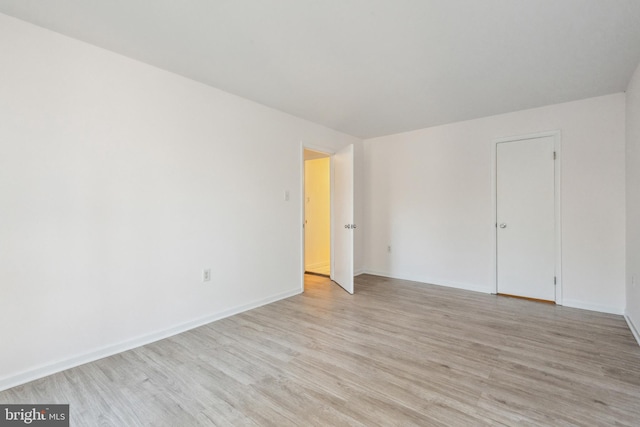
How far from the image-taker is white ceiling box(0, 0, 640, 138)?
1768 millimetres

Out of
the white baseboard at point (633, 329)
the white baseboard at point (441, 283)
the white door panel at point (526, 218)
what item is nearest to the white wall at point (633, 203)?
the white baseboard at point (633, 329)

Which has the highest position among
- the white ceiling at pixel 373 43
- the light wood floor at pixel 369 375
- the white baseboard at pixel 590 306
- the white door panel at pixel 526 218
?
the white ceiling at pixel 373 43

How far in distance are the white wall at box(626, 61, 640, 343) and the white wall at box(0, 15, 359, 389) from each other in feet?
11.8

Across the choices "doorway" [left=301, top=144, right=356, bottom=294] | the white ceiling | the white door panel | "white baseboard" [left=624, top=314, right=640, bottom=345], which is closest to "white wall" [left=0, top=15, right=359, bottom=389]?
the white ceiling

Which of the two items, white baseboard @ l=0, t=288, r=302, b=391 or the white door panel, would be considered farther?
the white door panel

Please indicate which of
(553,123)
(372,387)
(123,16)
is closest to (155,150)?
(123,16)

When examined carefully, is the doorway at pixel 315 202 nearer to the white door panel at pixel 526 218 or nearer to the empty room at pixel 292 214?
the empty room at pixel 292 214

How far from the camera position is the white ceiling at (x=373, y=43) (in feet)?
5.80

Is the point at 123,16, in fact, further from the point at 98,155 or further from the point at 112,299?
the point at 112,299

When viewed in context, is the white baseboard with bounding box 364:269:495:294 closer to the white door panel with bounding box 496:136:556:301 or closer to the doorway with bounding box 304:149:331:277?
the white door panel with bounding box 496:136:556:301

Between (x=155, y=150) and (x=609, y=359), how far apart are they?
400 centimetres

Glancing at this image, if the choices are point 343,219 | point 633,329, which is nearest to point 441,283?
point 343,219

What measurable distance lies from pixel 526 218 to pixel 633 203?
3.34ft

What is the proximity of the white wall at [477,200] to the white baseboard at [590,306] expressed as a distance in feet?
0.03
